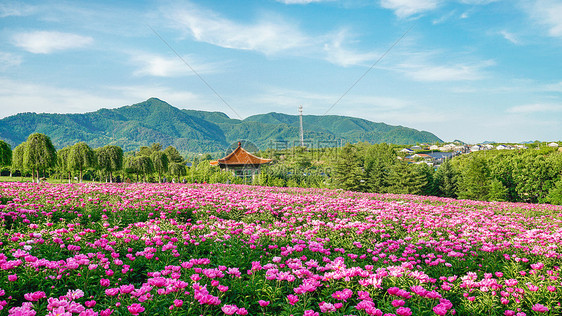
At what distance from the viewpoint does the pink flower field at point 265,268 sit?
282 centimetres

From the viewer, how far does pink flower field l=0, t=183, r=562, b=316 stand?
2820 millimetres

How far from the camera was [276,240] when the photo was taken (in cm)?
497

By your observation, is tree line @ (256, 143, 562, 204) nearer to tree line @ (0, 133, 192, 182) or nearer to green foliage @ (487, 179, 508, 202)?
green foliage @ (487, 179, 508, 202)

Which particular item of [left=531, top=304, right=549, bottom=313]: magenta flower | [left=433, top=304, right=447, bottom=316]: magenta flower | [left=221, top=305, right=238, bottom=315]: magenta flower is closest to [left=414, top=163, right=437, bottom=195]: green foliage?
[left=531, top=304, right=549, bottom=313]: magenta flower

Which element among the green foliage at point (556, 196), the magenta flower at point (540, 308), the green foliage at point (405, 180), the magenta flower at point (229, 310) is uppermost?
the magenta flower at point (229, 310)

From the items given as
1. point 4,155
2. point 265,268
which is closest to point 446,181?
point 265,268

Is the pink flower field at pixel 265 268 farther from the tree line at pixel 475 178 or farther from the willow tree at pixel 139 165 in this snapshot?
the tree line at pixel 475 178

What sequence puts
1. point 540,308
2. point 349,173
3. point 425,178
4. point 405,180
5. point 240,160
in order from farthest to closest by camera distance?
point 425,178, point 405,180, point 349,173, point 240,160, point 540,308

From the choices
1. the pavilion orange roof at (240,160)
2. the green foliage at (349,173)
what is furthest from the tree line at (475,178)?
the pavilion orange roof at (240,160)

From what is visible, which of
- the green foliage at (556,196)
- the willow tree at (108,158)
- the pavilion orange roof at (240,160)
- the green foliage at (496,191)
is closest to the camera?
the willow tree at (108,158)

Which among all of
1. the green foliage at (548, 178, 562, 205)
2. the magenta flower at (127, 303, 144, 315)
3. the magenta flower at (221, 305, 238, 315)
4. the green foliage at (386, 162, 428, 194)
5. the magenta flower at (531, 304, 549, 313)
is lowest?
the green foliage at (548, 178, 562, 205)

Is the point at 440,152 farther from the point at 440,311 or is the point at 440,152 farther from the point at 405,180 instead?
the point at 440,311

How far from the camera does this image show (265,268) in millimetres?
3676

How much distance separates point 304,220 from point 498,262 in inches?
161
